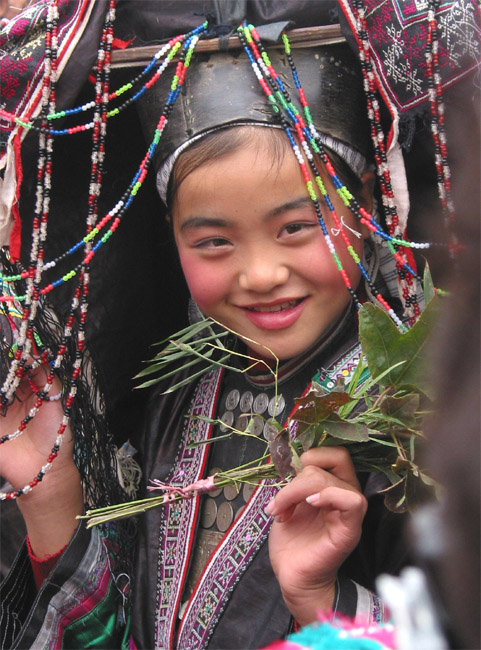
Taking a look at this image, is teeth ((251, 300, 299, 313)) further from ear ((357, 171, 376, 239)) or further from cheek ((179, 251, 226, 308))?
ear ((357, 171, 376, 239))

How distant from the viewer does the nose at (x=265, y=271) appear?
156 cm

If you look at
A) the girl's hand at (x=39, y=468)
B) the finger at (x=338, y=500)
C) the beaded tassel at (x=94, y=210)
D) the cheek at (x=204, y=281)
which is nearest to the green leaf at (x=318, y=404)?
the finger at (x=338, y=500)

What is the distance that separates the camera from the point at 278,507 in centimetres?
131

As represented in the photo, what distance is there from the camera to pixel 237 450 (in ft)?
5.94

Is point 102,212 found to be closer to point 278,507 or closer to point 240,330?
point 240,330

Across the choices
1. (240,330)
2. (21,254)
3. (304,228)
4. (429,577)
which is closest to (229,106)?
(304,228)

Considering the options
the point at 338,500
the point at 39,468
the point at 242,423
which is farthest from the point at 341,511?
the point at 39,468

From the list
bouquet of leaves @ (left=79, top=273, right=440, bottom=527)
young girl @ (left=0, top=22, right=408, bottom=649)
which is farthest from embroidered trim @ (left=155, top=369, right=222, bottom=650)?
bouquet of leaves @ (left=79, top=273, right=440, bottom=527)

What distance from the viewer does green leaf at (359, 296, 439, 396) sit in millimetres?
1287

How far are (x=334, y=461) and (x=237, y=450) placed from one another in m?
0.50

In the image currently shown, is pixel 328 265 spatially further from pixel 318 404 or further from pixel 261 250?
pixel 318 404

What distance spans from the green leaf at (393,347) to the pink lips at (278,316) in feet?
1.06

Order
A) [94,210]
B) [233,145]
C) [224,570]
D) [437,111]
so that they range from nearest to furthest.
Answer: [437,111] → [233,145] → [224,570] → [94,210]

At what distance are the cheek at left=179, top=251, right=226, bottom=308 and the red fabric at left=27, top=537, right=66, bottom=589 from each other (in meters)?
0.71
